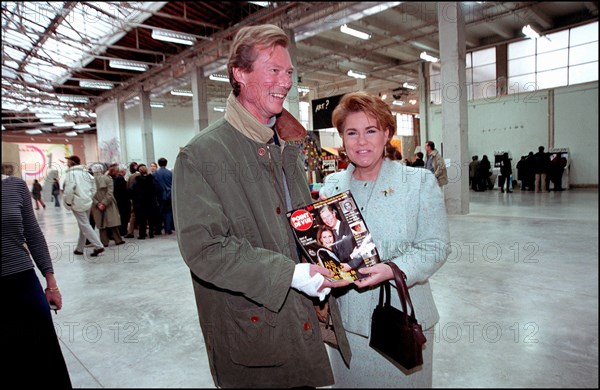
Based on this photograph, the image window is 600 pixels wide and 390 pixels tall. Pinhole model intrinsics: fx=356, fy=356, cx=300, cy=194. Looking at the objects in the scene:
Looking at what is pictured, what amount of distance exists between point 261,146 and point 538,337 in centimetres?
220

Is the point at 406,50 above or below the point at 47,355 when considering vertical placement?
above

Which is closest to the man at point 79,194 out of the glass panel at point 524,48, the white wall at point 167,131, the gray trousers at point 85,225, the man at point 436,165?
the gray trousers at point 85,225

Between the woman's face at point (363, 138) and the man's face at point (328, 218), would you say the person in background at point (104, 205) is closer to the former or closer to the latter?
the woman's face at point (363, 138)

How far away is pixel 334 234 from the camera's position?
3.01ft

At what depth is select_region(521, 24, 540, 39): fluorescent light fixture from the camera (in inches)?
26.6

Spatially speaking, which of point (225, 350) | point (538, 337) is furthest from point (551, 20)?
point (538, 337)

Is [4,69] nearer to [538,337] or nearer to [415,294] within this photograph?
[415,294]

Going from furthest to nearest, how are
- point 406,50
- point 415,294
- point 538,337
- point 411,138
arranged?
point 411,138 < point 406,50 < point 538,337 < point 415,294

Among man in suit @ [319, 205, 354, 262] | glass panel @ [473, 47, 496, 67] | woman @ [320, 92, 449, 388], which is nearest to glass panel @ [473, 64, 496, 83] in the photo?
glass panel @ [473, 47, 496, 67]

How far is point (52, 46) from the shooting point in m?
0.82

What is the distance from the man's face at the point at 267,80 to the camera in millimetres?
996

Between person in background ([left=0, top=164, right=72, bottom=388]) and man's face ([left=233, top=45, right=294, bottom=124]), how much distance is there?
0.64 meters

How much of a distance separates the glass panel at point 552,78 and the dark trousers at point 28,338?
1.40m

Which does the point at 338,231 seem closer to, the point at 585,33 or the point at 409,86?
the point at 585,33
